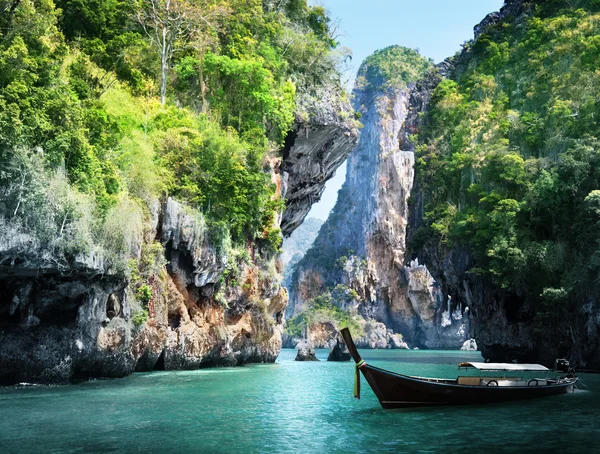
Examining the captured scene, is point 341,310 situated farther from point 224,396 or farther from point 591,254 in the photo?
point 224,396

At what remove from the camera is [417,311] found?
8400cm

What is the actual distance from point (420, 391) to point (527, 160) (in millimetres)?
20350

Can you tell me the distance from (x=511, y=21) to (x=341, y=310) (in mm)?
50945

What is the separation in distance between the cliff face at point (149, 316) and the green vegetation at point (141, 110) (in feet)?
4.26

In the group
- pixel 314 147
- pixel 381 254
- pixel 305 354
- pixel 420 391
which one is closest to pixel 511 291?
pixel 314 147

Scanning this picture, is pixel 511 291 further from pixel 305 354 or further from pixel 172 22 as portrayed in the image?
pixel 172 22

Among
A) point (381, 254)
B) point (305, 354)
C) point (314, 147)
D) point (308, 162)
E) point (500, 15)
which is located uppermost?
point (500, 15)

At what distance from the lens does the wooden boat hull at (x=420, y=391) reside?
44.6 ft

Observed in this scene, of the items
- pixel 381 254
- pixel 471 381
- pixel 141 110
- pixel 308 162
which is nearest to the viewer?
pixel 471 381

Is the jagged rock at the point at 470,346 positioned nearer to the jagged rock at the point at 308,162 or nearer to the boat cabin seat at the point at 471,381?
the jagged rock at the point at 308,162

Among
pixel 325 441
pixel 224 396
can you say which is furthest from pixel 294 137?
pixel 325 441

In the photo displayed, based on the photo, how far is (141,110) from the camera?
2462 cm

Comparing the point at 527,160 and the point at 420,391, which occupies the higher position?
the point at 527,160

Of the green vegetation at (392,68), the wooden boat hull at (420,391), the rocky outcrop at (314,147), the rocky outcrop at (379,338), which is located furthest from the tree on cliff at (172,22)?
the green vegetation at (392,68)
